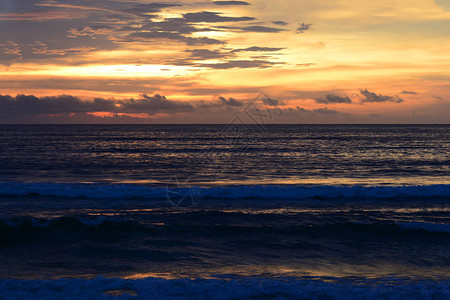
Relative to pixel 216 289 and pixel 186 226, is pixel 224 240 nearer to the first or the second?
pixel 186 226

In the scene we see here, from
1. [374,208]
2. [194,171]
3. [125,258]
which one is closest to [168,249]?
[125,258]

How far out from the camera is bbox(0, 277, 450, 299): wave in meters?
8.16

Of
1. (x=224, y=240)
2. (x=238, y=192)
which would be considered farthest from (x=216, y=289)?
(x=238, y=192)

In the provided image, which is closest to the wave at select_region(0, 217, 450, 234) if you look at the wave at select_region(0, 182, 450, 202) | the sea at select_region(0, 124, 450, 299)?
the sea at select_region(0, 124, 450, 299)

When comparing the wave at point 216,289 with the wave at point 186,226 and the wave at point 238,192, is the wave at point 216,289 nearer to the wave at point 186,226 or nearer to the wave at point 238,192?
the wave at point 186,226

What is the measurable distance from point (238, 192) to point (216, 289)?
12.3 meters

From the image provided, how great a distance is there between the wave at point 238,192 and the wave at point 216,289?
1105 centimetres

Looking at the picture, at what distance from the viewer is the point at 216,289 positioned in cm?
845

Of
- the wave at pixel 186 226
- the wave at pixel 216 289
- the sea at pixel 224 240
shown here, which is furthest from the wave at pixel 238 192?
the wave at pixel 216 289

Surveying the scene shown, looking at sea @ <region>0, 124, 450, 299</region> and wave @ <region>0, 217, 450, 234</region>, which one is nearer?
sea @ <region>0, 124, 450, 299</region>

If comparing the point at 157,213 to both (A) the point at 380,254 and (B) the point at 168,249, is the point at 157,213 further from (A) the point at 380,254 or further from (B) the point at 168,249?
(A) the point at 380,254

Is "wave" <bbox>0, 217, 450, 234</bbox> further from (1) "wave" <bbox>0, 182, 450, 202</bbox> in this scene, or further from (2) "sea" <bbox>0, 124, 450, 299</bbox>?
(1) "wave" <bbox>0, 182, 450, 202</bbox>

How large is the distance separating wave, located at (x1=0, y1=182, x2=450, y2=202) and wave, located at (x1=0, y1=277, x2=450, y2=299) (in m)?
11.0

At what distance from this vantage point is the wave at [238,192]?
66.3ft
